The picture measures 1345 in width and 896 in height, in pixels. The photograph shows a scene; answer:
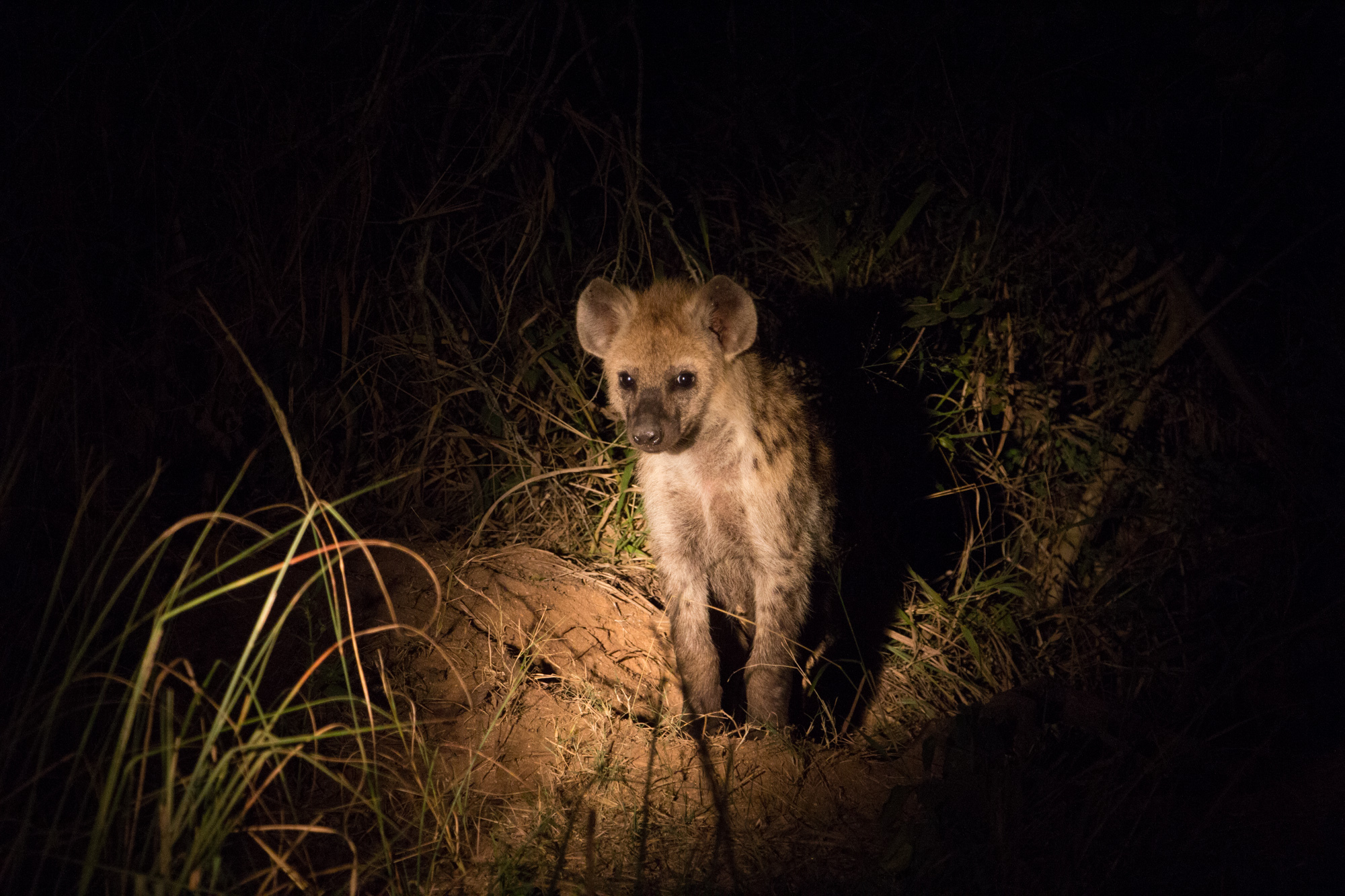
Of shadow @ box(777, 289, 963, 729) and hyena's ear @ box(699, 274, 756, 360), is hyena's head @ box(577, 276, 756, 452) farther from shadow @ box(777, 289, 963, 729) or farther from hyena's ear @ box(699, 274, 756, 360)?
shadow @ box(777, 289, 963, 729)

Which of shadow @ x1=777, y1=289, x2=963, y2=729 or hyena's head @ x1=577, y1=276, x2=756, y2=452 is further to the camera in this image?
shadow @ x1=777, y1=289, x2=963, y2=729

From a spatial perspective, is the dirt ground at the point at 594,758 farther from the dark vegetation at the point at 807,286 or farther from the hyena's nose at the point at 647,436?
the hyena's nose at the point at 647,436

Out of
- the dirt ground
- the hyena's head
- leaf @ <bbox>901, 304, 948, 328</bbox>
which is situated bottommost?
the dirt ground

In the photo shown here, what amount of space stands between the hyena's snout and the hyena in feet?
0.05

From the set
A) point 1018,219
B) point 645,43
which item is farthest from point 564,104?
point 1018,219

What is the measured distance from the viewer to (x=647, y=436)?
2.88 m

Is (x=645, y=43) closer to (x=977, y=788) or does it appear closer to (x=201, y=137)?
(x=201, y=137)

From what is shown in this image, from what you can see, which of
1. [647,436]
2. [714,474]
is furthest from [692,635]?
[647,436]

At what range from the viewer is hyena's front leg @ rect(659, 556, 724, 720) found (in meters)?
3.24

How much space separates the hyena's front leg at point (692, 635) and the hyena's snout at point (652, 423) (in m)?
0.58

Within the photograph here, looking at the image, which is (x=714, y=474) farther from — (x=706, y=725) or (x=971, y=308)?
(x=971, y=308)

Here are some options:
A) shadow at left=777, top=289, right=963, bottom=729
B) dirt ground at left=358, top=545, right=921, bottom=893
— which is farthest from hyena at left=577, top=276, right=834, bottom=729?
shadow at left=777, top=289, right=963, bottom=729

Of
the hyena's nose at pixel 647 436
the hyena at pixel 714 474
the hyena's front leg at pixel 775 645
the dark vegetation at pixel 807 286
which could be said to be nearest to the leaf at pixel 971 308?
the dark vegetation at pixel 807 286

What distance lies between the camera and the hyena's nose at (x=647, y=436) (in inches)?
113
